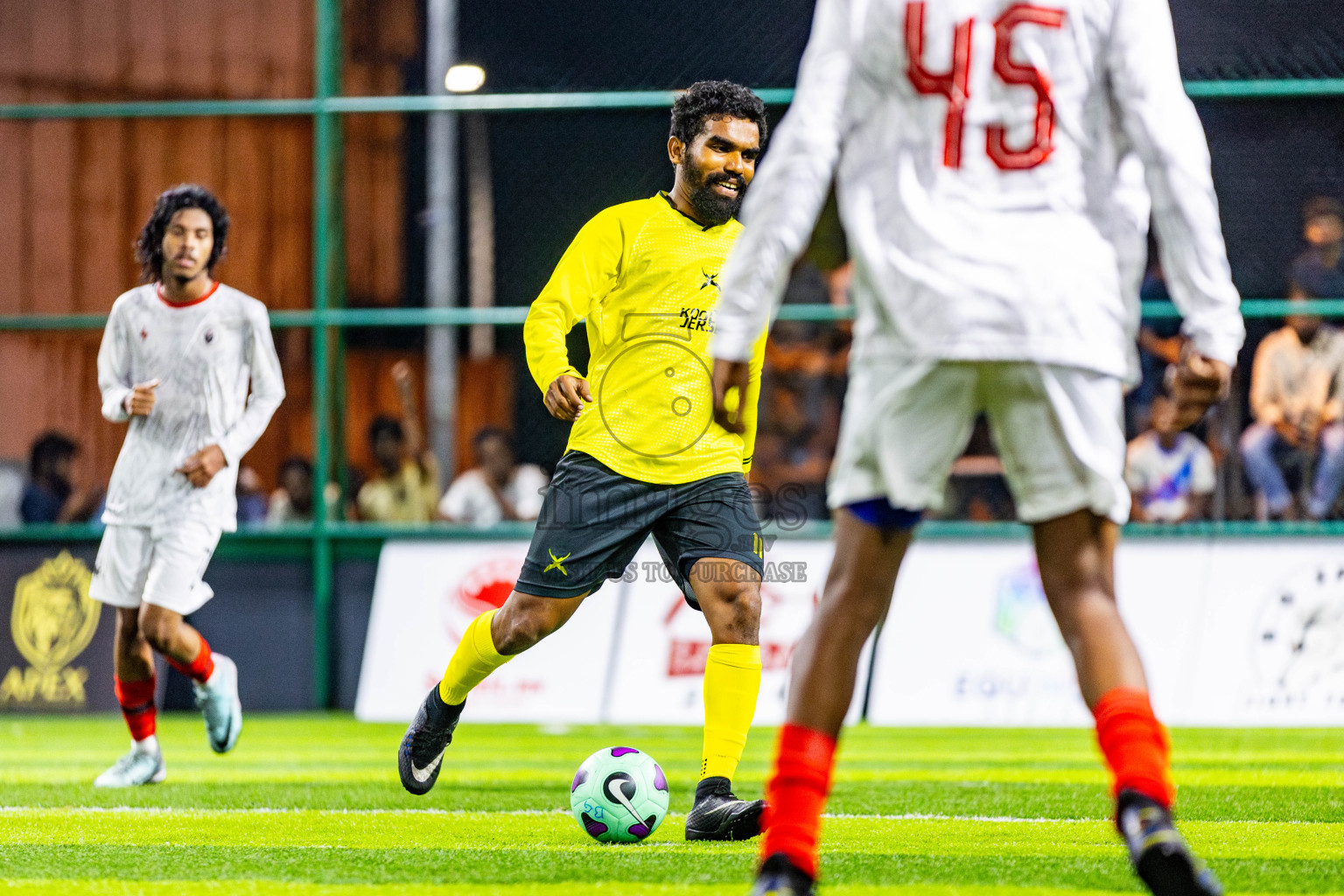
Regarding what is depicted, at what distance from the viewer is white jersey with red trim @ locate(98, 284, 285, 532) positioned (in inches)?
260

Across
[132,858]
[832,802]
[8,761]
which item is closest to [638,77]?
[8,761]

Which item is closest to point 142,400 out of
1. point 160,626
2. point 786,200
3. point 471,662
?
point 160,626

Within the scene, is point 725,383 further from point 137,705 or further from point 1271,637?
point 1271,637

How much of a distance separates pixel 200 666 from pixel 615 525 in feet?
7.87

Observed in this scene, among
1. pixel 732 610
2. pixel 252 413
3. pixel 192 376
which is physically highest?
pixel 192 376

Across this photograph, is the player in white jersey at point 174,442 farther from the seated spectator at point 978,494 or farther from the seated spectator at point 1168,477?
the seated spectator at point 1168,477

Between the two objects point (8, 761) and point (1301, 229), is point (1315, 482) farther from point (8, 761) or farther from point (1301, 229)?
point (8, 761)

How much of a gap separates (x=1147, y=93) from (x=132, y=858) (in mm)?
2958

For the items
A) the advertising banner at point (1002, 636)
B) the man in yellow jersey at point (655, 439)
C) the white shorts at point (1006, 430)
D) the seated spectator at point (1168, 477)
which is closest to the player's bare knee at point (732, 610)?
the man in yellow jersey at point (655, 439)

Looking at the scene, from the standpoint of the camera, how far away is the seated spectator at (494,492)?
436 inches

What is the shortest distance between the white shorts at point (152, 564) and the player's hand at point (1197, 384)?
A: 4429 mm

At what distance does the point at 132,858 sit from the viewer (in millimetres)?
4125

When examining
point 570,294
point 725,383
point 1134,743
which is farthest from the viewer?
point 570,294

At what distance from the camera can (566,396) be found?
4559 millimetres
